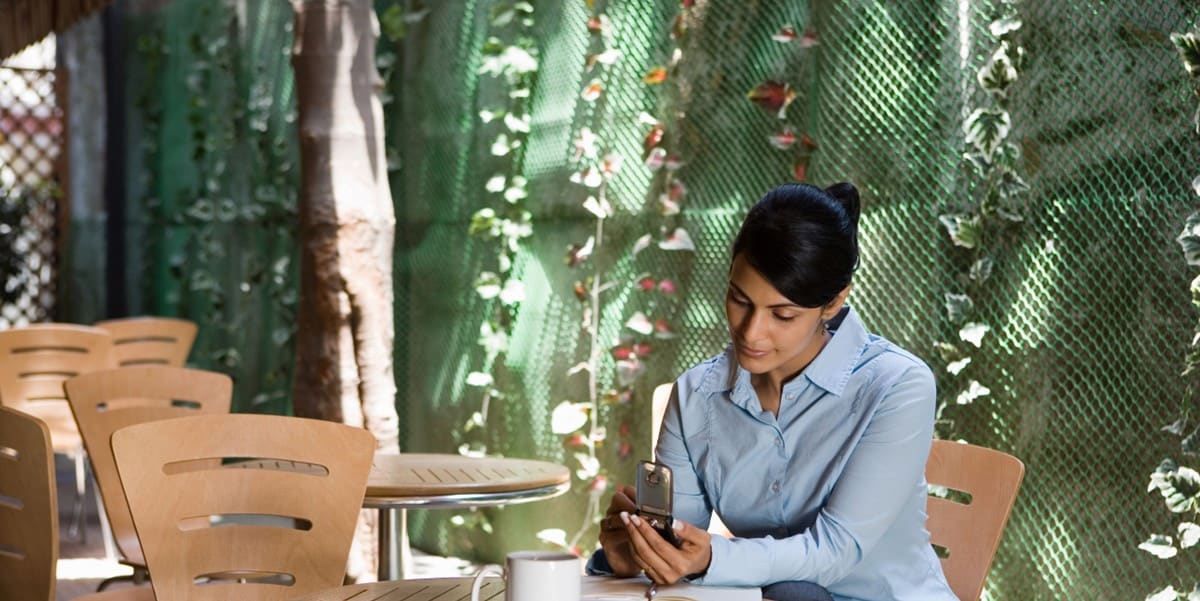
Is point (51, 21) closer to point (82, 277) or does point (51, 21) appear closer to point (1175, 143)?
point (82, 277)

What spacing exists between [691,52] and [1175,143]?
1.44m

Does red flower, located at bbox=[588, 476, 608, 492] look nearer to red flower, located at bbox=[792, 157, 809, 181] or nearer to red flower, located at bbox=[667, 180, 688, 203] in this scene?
red flower, located at bbox=[667, 180, 688, 203]

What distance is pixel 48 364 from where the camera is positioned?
16.2 ft

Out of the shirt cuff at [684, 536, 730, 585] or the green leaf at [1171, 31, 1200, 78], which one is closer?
the shirt cuff at [684, 536, 730, 585]

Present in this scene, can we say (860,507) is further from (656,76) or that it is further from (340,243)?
(340,243)

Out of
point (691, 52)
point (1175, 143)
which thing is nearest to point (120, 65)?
point (691, 52)

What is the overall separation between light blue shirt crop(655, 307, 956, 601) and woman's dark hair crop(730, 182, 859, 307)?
11cm

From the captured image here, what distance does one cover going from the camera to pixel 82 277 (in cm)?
734

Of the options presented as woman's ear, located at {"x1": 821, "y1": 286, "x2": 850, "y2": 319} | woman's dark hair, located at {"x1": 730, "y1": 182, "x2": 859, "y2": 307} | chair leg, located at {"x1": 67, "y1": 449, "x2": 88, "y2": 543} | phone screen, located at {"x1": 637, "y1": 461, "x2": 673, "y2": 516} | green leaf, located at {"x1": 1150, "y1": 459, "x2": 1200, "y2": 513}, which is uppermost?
woman's dark hair, located at {"x1": 730, "y1": 182, "x2": 859, "y2": 307}

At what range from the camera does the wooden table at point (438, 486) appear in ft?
8.76

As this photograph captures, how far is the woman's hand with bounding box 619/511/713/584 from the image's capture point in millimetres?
1544

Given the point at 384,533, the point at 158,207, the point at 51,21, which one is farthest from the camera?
the point at 158,207

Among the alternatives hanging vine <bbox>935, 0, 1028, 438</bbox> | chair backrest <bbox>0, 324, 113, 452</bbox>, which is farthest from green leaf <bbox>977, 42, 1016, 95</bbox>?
chair backrest <bbox>0, 324, 113, 452</bbox>

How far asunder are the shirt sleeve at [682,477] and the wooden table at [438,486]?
862mm
